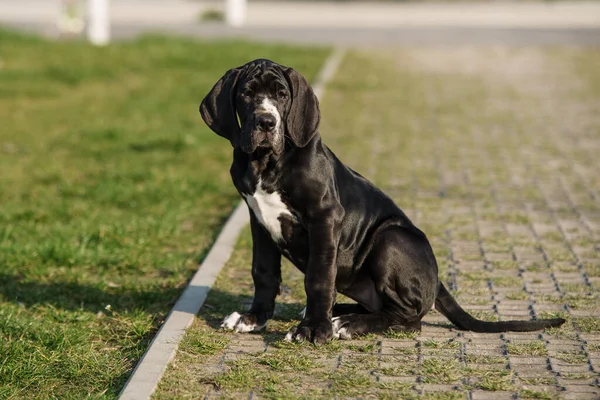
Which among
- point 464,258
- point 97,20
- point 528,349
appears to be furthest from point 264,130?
point 97,20

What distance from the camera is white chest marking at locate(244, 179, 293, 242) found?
5.43 metres

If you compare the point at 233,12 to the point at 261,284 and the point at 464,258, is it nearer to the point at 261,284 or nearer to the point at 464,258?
the point at 464,258

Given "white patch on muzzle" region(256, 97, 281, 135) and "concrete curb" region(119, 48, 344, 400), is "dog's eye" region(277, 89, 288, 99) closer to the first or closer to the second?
"white patch on muzzle" region(256, 97, 281, 135)

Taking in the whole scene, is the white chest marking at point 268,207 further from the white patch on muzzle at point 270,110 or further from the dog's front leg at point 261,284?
the white patch on muzzle at point 270,110

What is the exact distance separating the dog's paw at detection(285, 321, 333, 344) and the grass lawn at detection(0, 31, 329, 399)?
34.6 inches

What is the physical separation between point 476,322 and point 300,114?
161cm

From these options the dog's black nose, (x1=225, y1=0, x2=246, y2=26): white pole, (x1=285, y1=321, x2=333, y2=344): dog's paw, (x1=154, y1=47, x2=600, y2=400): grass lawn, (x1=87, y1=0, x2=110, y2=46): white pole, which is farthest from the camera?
(x1=225, y1=0, x2=246, y2=26): white pole

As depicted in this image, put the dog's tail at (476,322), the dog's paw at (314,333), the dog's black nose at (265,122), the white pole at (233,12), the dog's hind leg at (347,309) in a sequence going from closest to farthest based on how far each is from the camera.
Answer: the dog's black nose at (265,122), the dog's paw at (314,333), the dog's tail at (476,322), the dog's hind leg at (347,309), the white pole at (233,12)

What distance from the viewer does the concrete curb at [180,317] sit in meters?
4.88

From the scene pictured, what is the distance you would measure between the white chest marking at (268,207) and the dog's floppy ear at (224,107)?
A: 12.4 inches

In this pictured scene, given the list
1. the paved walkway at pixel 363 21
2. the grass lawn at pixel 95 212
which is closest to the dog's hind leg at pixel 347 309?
the grass lawn at pixel 95 212

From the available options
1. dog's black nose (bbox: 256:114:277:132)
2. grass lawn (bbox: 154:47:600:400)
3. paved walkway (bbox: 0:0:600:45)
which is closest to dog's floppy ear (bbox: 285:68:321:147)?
dog's black nose (bbox: 256:114:277:132)

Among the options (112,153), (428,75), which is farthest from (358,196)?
(428,75)

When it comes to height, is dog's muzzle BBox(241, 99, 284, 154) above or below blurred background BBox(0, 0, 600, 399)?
above
